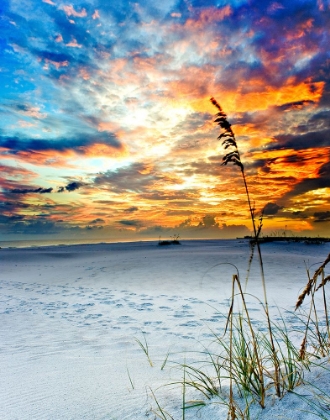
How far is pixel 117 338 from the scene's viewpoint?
15.5 ft

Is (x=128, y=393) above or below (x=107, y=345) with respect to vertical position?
above

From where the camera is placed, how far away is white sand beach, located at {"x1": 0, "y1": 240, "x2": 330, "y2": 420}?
207cm

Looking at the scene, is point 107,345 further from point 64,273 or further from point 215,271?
point 64,273

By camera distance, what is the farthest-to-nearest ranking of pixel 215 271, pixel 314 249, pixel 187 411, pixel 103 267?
pixel 314 249, pixel 103 267, pixel 215 271, pixel 187 411

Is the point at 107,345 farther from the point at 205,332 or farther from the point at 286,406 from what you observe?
the point at 286,406

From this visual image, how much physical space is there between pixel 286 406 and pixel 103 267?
1385cm

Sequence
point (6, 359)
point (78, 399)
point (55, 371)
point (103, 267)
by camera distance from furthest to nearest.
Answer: point (103, 267) < point (6, 359) < point (55, 371) < point (78, 399)

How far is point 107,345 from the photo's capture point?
14.3 ft

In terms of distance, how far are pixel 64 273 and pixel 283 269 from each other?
910 centimetres

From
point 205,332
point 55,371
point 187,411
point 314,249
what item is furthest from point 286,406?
point 314,249

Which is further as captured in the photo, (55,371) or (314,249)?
(314,249)

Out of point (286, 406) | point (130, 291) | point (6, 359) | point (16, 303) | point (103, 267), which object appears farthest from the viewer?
point (103, 267)

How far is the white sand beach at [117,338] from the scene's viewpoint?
6.81 feet

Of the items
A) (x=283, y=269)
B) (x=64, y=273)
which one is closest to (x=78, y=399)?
(x=283, y=269)
